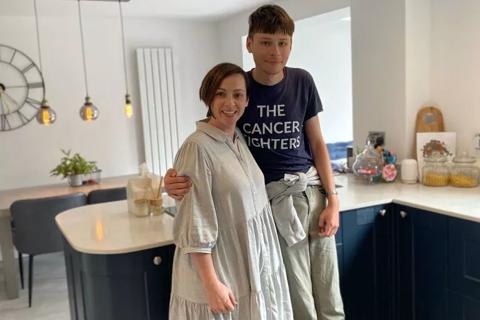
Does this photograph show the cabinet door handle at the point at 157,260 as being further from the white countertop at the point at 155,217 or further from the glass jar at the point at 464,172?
the glass jar at the point at 464,172

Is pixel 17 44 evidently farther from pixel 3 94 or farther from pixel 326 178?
pixel 326 178

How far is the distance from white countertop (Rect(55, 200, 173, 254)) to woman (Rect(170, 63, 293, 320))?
30 centimetres

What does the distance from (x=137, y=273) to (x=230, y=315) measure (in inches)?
17.1

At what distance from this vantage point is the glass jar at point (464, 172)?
90.6 inches

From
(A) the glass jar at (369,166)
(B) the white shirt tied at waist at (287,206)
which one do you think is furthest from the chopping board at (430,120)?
(B) the white shirt tied at waist at (287,206)

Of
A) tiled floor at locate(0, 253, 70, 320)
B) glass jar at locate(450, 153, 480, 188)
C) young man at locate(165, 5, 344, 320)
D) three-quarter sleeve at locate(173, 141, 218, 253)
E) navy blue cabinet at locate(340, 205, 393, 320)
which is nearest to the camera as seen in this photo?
three-quarter sleeve at locate(173, 141, 218, 253)

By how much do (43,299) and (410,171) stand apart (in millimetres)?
2578

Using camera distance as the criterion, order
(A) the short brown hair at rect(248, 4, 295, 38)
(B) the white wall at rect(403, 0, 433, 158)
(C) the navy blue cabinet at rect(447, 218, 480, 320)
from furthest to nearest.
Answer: (B) the white wall at rect(403, 0, 433, 158) < (C) the navy blue cabinet at rect(447, 218, 480, 320) < (A) the short brown hair at rect(248, 4, 295, 38)

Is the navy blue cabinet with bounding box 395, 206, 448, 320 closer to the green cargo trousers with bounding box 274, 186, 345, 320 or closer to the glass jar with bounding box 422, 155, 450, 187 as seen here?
the glass jar with bounding box 422, 155, 450, 187

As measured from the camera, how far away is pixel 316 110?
1649mm

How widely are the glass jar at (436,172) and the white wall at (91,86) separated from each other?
9.38 feet

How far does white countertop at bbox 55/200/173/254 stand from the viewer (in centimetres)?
162

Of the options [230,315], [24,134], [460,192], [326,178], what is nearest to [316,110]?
[326,178]

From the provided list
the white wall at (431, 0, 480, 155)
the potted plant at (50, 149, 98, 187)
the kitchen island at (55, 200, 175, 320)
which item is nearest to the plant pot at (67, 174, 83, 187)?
the potted plant at (50, 149, 98, 187)
